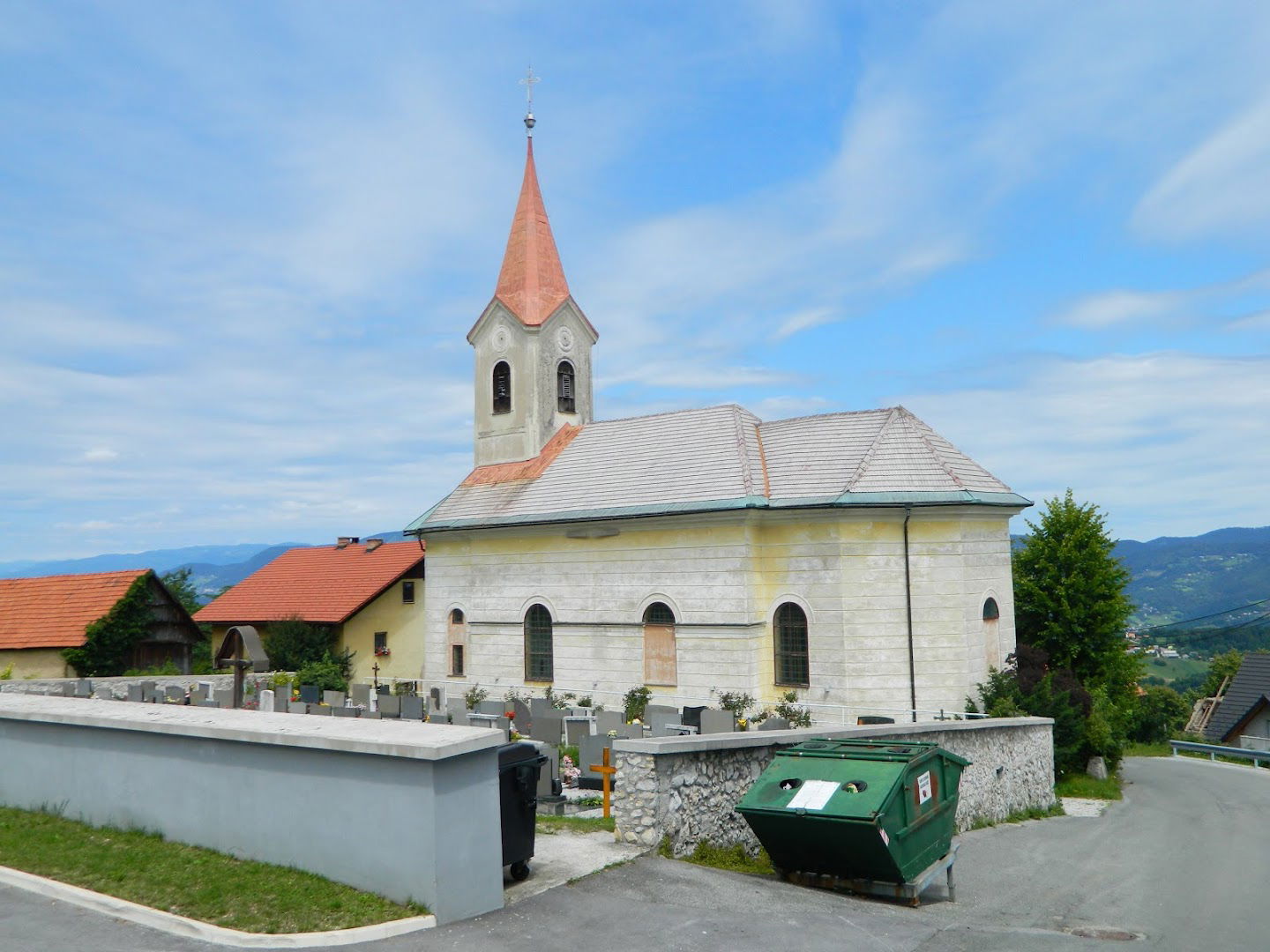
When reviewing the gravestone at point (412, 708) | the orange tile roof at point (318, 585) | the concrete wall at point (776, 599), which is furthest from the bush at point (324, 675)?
the gravestone at point (412, 708)

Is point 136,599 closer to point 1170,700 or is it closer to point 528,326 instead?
point 528,326

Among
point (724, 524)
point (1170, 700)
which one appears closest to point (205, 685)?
point (724, 524)

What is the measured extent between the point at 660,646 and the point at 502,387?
1221 cm

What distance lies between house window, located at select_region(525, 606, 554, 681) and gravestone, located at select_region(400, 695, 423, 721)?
21.4 feet

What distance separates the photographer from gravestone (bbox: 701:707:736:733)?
736 inches

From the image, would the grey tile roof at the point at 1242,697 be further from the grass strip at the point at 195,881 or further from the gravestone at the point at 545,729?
the grass strip at the point at 195,881

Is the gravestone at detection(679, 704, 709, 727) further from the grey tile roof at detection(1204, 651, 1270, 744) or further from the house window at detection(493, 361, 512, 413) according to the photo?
the grey tile roof at detection(1204, 651, 1270, 744)

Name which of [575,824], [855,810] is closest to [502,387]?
[575,824]

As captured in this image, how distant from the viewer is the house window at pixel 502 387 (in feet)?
112

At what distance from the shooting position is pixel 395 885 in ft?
28.8

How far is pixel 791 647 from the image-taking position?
25953 mm

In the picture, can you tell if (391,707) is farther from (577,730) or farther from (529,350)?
(529,350)

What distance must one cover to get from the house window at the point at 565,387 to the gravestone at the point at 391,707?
12.8m

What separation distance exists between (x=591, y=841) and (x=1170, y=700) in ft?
263
